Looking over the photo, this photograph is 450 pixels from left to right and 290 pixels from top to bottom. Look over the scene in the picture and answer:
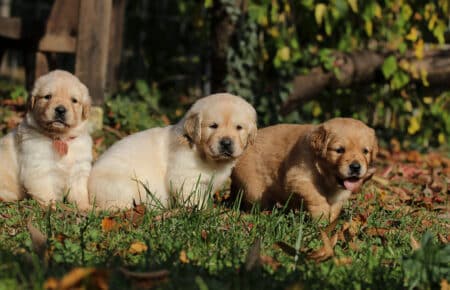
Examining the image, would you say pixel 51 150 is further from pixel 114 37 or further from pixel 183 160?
pixel 114 37

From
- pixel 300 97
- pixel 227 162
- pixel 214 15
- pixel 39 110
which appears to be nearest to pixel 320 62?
pixel 300 97

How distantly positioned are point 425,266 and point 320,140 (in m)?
1.63

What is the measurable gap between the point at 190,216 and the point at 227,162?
0.93 metres

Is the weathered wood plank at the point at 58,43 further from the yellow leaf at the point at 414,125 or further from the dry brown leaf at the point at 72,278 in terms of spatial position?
the dry brown leaf at the point at 72,278

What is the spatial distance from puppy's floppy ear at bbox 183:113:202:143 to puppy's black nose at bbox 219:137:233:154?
7.3 inches

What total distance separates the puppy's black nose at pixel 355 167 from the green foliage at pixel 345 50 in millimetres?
3023

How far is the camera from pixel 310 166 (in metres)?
4.88

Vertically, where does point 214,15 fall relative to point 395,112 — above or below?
above

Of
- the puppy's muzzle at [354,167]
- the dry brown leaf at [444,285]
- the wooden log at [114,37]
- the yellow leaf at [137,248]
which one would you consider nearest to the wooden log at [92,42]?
the wooden log at [114,37]

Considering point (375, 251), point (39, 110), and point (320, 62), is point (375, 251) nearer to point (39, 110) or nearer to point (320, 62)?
point (39, 110)

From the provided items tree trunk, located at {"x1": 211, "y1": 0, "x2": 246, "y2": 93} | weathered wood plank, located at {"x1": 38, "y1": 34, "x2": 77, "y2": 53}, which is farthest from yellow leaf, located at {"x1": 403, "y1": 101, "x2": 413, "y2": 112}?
weathered wood plank, located at {"x1": 38, "y1": 34, "x2": 77, "y2": 53}

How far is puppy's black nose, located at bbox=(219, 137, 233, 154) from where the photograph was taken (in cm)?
465

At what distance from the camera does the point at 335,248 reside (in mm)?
3992

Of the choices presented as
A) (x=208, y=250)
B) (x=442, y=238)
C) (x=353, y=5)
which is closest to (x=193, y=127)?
(x=208, y=250)
